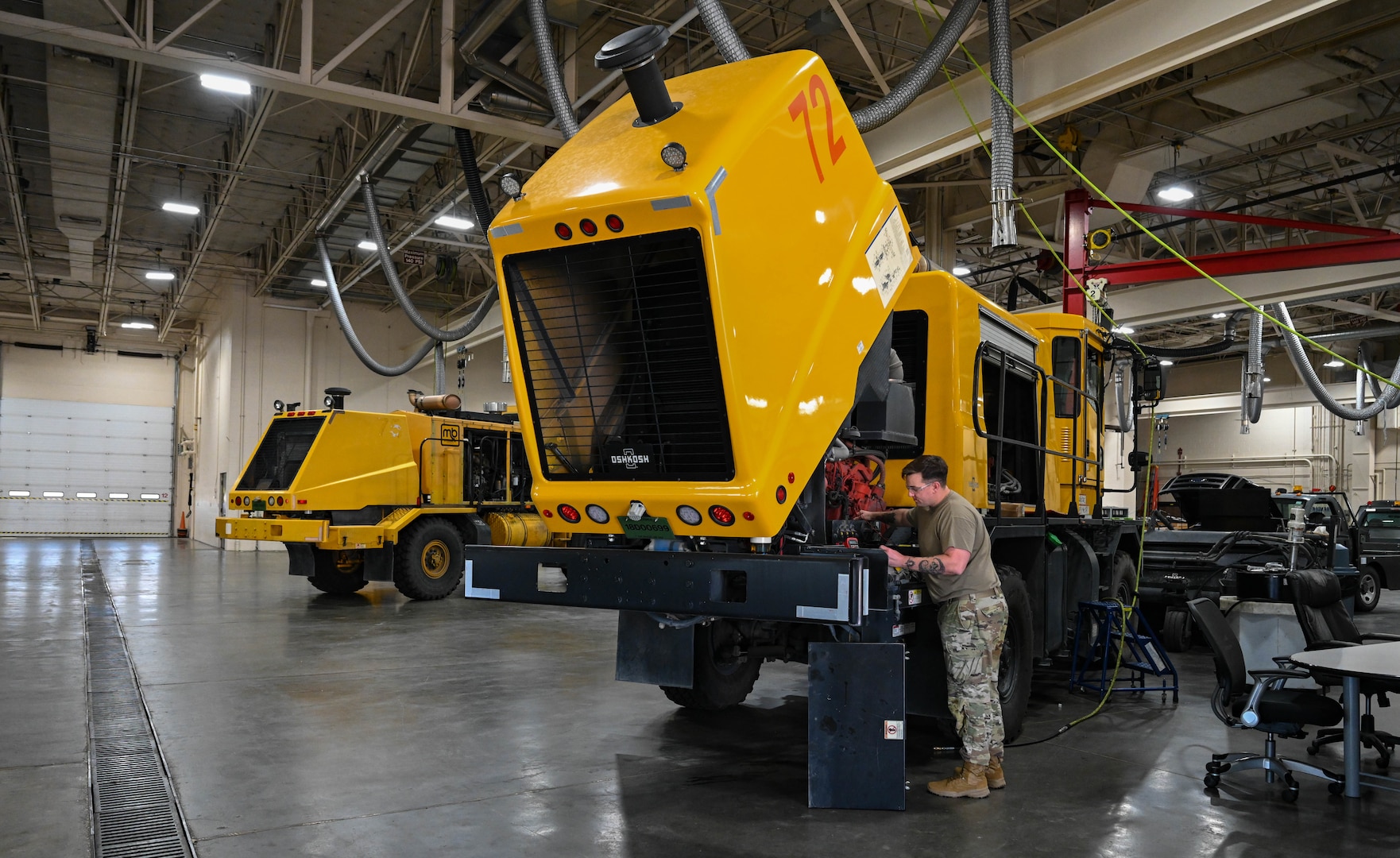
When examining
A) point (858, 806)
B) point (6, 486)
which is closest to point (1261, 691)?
point (858, 806)

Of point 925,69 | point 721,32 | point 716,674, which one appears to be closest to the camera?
point 716,674

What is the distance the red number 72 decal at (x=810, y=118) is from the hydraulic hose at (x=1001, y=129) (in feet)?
13.5

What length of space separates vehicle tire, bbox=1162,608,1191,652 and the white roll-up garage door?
32177 mm

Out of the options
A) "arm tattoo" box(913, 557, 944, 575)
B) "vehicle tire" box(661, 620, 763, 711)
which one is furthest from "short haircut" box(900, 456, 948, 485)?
"vehicle tire" box(661, 620, 763, 711)

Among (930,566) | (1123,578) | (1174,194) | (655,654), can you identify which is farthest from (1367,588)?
(655,654)

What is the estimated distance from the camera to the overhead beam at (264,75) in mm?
9617

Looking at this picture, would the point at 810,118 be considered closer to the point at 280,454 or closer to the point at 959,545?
the point at 959,545

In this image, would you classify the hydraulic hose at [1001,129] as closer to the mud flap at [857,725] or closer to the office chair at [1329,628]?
the office chair at [1329,628]

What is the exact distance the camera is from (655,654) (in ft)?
17.6

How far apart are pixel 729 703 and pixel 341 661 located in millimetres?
3769

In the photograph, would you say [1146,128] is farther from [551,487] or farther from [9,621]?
[9,621]

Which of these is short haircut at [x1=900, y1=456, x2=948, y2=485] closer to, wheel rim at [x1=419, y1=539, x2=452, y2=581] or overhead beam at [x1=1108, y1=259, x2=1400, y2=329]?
wheel rim at [x1=419, y1=539, x2=452, y2=581]

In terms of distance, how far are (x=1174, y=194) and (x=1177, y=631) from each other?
7.91 metres

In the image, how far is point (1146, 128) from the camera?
14234 mm
